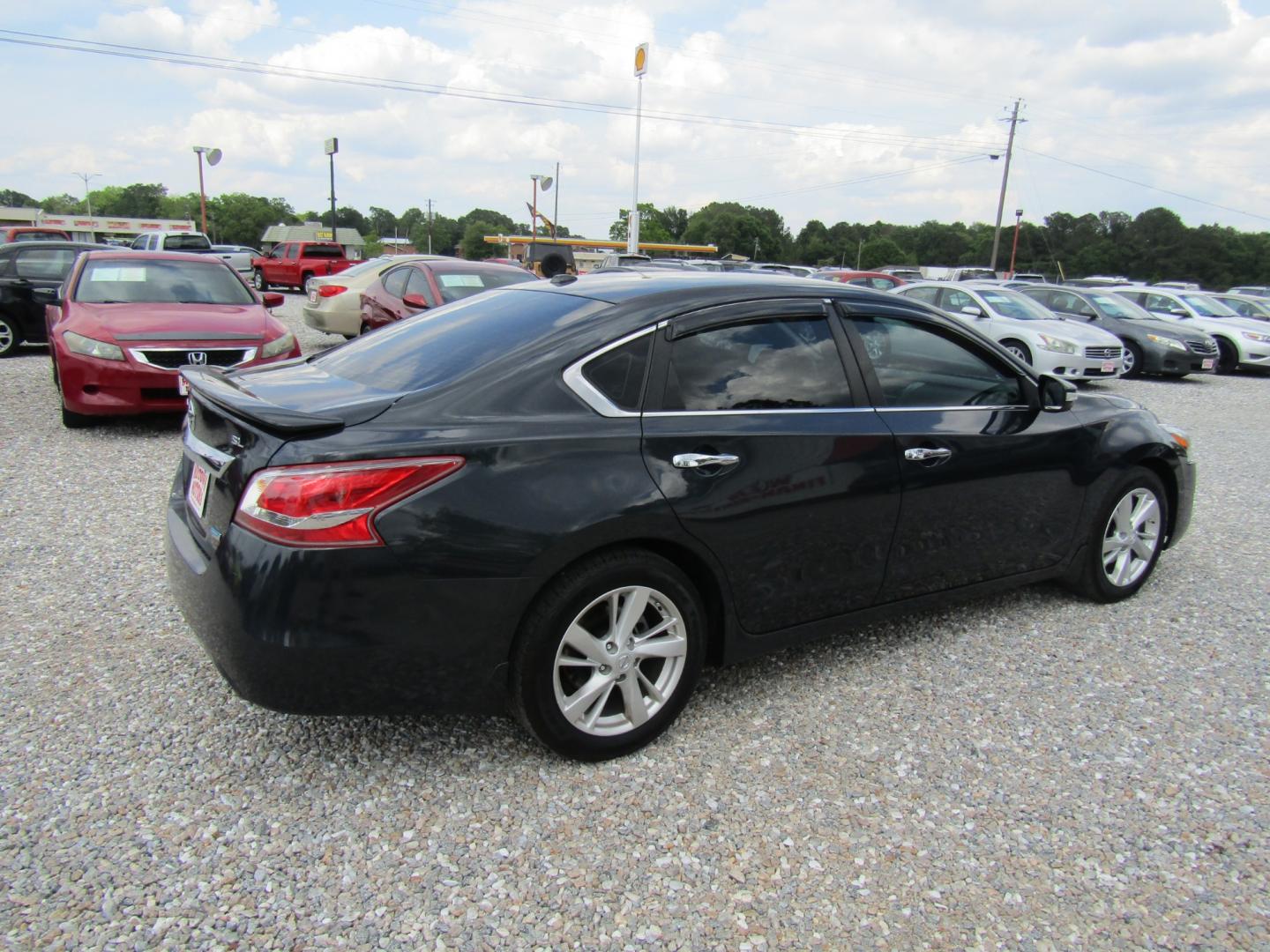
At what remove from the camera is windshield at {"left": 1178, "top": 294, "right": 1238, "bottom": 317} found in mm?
18219

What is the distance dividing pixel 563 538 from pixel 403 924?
1.07 metres

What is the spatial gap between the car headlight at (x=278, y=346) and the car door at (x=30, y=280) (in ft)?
21.5

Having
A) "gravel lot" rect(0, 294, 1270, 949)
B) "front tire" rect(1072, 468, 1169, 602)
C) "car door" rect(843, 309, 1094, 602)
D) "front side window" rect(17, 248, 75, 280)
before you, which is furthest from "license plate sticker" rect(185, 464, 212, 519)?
"front side window" rect(17, 248, 75, 280)

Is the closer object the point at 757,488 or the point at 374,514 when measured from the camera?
the point at 374,514

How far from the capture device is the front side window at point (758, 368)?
2.99 m

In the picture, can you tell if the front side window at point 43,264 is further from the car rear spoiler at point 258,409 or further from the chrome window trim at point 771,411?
the chrome window trim at point 771,411

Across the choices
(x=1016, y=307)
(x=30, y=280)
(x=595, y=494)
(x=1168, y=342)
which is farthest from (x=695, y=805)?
(x=1168, y=342)

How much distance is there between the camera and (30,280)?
1220 cm

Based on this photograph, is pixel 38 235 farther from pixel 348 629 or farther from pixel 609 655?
pixel 609 655

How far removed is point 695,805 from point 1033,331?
38.1 feet

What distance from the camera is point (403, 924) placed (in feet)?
7.13

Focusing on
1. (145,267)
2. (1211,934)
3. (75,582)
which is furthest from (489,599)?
(145,267)

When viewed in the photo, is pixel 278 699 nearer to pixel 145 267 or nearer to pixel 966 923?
pixel 966 923

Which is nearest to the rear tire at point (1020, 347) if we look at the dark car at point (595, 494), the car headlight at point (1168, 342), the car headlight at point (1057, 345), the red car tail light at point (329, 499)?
the car headlight at point (1057, 345)
